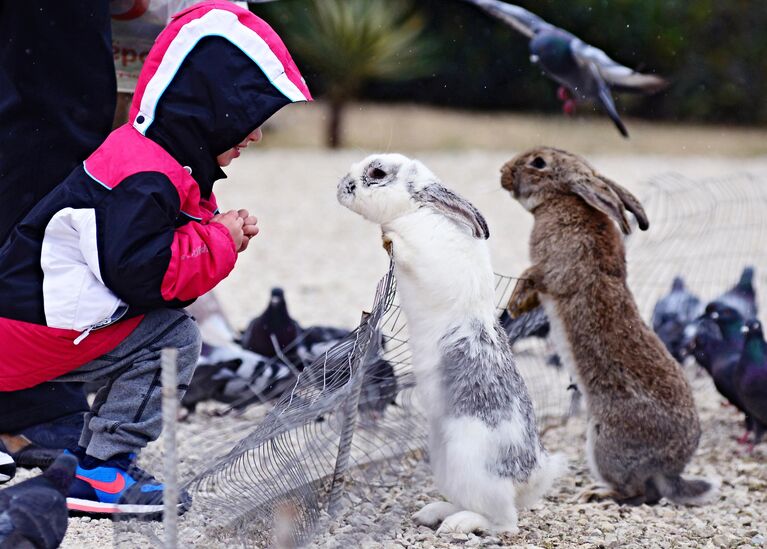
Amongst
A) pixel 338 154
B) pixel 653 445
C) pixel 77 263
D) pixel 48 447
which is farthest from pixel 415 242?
pixel 338 154

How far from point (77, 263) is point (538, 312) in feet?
7.23

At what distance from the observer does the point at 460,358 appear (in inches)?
125

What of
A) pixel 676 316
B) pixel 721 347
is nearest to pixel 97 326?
pixel 721 347

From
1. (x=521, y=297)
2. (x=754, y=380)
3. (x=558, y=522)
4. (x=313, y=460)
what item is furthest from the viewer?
(x=754, y=380)

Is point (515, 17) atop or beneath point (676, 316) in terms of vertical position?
atop

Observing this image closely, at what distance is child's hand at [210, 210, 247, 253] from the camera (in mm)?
3193

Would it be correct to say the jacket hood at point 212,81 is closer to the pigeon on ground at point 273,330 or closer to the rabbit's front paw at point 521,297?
the rabbit's front paw at point 521,297

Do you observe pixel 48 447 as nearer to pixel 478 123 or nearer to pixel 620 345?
pixel 620 345

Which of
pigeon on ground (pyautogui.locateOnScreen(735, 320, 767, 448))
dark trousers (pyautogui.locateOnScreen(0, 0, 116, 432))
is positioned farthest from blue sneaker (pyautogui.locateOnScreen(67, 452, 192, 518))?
pigeon on ground (pyautogui.locateOnScreen(735, 320, 767, 448))

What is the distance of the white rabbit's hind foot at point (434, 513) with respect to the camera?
339cm

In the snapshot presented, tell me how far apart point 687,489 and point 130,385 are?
6.73 ft

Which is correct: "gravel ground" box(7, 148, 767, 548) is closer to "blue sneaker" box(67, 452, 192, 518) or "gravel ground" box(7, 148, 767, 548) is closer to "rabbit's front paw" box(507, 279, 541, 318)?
"blue sneaker" box(67, 452, 192, 518)

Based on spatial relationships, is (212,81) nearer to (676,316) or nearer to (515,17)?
(515,17)

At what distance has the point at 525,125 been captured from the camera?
15312 millimetres
